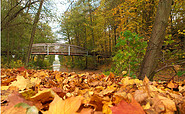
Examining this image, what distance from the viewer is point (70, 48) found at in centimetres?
1538

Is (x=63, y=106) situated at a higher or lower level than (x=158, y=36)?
lower

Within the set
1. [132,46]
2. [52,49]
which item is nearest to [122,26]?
[132,46]

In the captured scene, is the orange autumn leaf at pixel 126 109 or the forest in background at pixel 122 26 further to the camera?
the forest in background at pixel 122 26

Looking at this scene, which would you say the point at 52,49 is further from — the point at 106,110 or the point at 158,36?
the point at 106,110

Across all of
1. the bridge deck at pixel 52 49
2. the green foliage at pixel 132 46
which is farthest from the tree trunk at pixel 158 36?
the bridge deck at pixel 52 49

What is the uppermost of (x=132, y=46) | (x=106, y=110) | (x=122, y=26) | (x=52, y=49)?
(x=122, y=26)

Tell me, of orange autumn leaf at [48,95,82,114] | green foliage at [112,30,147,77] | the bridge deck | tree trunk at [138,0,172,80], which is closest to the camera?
orange autumn leaf at [48,95,82,114]

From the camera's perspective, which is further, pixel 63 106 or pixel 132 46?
pixel 132 46

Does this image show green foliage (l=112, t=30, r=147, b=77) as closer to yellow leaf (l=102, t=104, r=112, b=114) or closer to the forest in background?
the forest in background

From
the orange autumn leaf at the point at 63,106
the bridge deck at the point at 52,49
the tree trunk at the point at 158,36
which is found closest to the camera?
the orange autumn leaf at the point at 63,106

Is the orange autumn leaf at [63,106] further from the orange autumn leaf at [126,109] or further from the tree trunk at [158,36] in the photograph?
the tree trunk at [158,36]

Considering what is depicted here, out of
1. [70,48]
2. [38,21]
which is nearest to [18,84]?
[38,21]

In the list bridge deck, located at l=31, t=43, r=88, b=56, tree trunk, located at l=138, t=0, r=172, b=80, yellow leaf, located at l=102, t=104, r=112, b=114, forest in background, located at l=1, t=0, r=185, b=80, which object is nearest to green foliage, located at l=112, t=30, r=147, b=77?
forest in background, located at l=1, t=0, r=185, b=80

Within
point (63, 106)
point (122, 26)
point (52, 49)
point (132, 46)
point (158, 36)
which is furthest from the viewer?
point (52, 49)
